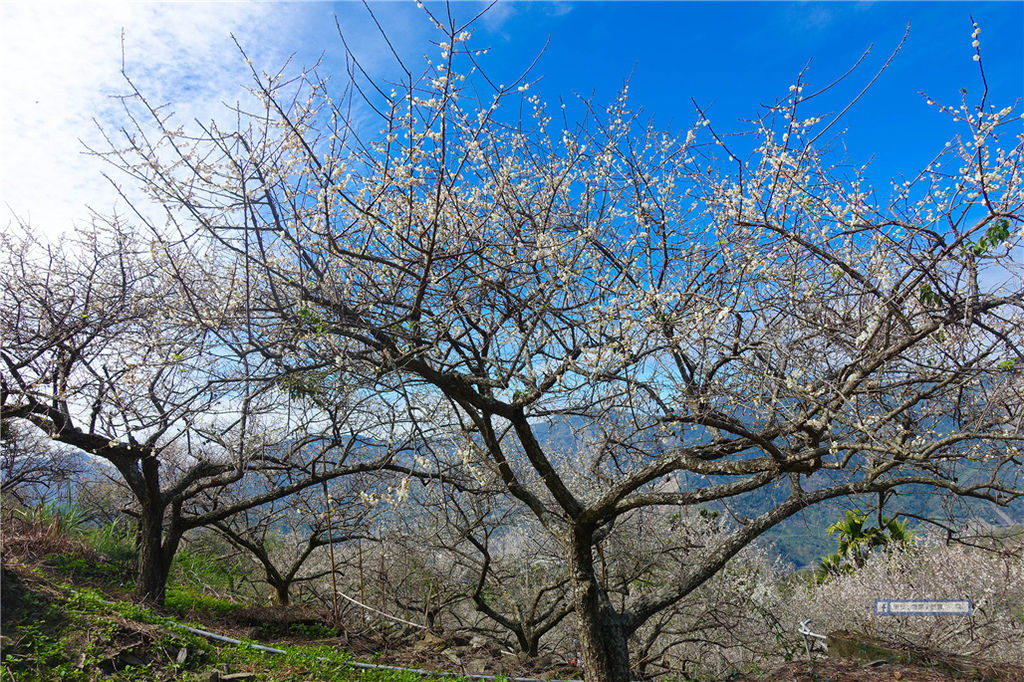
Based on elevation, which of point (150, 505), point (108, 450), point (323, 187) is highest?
point (323, 187)

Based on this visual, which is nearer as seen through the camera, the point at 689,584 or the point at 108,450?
the point at 689,584

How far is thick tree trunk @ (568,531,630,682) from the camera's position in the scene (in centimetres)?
496

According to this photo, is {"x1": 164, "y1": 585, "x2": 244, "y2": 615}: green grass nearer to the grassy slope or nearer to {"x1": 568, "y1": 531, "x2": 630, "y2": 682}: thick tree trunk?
the grassy slope

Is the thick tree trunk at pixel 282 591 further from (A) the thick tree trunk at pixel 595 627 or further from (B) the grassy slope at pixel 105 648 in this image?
(A) the thick tree trunk at pixel 595 627

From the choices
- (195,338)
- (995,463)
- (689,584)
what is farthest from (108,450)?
(995,463)

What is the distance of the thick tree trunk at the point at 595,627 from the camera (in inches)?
195

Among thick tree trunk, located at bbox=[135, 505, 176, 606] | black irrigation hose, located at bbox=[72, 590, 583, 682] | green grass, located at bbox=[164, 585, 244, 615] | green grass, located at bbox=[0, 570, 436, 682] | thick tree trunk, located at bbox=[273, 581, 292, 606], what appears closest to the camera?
green grass, located at bbox=[0, 570, 436, 682]

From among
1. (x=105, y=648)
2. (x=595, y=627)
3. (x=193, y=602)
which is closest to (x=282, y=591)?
(x=193, y=602)

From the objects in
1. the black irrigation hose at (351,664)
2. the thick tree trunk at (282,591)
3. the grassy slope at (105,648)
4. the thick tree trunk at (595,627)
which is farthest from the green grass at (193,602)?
the thick tree trunk at (595,627)

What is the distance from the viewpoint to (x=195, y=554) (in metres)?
9.59

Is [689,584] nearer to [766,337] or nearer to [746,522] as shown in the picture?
[746,522]

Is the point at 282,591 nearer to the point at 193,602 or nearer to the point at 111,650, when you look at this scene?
the point at 193,602

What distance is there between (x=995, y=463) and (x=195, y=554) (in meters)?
10.7

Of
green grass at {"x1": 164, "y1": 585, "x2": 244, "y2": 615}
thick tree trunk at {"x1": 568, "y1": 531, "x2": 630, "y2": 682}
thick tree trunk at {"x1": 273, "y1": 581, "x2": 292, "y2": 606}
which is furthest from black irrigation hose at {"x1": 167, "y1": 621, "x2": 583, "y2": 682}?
thick tree trunk at {"x1": 273, "y1": 581, "x2": 292, "y2": 606}
